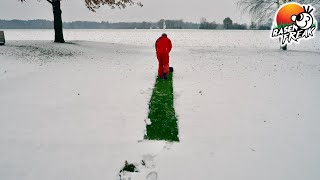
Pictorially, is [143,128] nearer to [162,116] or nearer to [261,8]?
[162,116]

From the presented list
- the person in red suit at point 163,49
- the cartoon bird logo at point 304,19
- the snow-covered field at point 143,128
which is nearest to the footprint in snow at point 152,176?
the snow-covered field at point 143,128

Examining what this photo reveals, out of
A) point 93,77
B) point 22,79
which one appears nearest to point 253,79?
point 93,77

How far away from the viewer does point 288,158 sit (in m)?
4.79

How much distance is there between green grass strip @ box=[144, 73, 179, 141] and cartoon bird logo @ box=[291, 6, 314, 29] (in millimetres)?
18132

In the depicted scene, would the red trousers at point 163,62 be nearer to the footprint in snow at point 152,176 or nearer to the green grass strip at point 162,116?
the green grass strip at point 162,116

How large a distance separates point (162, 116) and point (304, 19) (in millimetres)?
21490

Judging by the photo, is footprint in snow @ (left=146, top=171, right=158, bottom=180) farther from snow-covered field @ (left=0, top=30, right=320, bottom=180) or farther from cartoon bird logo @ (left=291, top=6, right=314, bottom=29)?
cartoon bird logo @ (left=291, top=6, right=314, bottom=29)

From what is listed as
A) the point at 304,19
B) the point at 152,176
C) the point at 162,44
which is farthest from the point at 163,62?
the point at 304,19

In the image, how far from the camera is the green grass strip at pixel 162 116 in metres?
5.43

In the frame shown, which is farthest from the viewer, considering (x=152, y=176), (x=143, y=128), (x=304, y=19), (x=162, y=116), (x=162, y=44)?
(x=304, y=19)

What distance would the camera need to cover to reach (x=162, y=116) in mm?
6434

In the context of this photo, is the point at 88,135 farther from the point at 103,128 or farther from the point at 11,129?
the point at 11,129

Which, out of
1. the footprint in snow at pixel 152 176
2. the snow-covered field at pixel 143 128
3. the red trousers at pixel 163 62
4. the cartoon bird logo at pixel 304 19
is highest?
the cartoon bird logo at pixel 304 19

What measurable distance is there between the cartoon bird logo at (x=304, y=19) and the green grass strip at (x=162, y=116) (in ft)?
59.5
